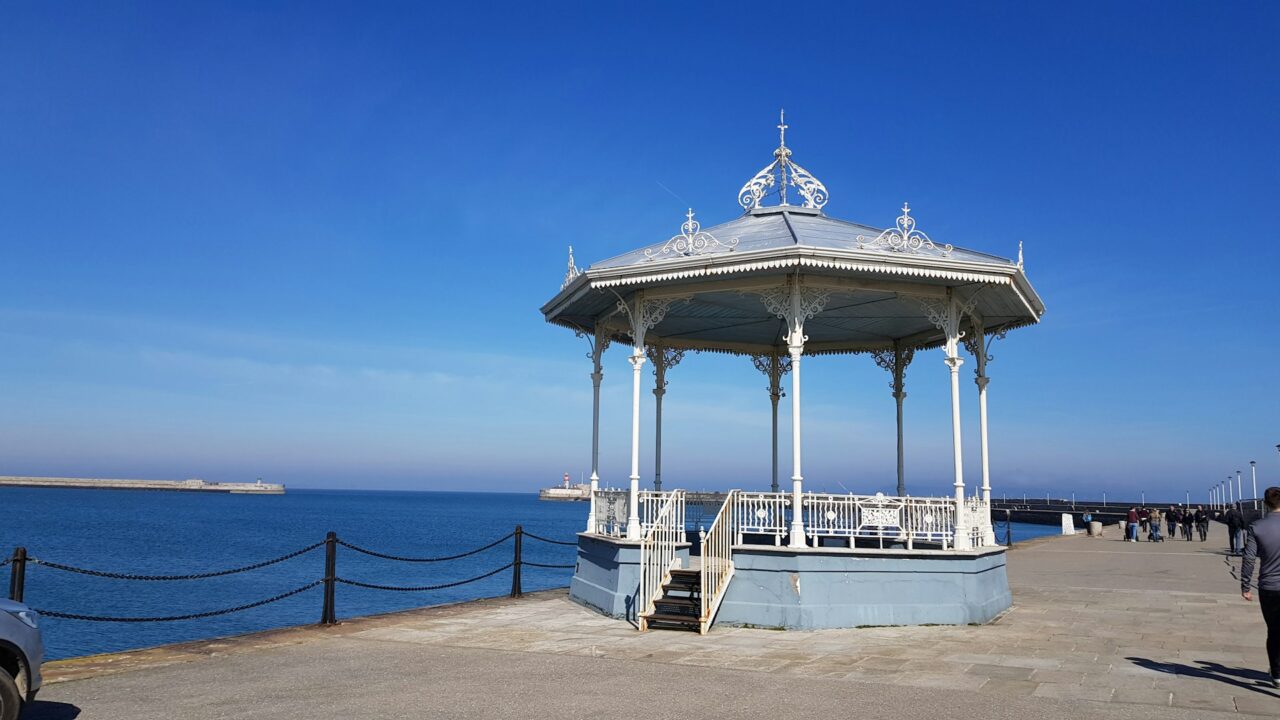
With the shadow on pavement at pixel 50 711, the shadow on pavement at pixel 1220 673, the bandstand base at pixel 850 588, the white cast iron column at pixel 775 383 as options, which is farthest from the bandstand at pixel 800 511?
the shadow on pavement at pixel 50 711

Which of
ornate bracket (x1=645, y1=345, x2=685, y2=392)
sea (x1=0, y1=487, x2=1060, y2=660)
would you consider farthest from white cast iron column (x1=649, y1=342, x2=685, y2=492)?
sea (x1=0, y1=487, x2=1060, y2=660)

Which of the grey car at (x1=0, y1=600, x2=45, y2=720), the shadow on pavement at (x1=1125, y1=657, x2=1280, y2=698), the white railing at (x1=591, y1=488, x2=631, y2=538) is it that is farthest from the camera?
the white railing at (x1=591, y1=488, x2=631, y2=538)

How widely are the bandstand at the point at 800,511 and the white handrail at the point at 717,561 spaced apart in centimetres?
3

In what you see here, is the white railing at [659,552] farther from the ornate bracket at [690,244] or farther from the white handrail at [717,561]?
the ornate bracket at [690,244]

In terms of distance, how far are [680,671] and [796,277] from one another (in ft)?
18.7

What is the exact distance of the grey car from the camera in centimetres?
588

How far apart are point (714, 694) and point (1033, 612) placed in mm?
7881

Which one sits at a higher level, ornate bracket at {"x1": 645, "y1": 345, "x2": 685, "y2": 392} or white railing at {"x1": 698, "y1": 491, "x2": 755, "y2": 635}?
ornate bracket at {"x1": 645, "y1": 345, "x2": 685, "y2": 392}

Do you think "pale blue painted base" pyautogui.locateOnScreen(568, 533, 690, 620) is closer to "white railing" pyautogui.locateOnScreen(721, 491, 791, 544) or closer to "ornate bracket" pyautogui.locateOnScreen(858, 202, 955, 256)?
"white railing" pyautogui.locateOnScreen(721, 491, 791, 544)

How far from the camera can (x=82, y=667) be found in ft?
28.5

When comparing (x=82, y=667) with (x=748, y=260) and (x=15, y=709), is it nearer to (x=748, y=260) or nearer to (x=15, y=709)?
(x=15, y=709)

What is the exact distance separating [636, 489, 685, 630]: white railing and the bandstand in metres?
0.03

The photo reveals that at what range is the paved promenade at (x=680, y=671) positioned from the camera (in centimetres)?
714

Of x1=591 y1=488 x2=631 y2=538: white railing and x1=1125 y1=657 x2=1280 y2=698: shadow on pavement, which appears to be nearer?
x1=1125 y1=657 x2=1280 y2=698: shadow on pavement
